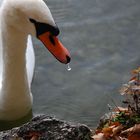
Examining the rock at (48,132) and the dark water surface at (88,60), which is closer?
the rock at (48,132)

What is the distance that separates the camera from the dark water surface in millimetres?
4887

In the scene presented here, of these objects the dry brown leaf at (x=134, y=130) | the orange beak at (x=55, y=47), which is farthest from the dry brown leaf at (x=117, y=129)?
the orange beak at (x=55, y=47)

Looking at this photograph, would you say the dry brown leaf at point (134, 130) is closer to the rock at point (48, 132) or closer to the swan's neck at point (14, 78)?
the rock at point (48, 132)

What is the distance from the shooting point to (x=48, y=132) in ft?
10.1

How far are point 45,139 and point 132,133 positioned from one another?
0.58 m

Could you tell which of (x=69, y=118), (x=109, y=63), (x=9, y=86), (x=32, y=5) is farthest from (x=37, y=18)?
(x=109, y=63)

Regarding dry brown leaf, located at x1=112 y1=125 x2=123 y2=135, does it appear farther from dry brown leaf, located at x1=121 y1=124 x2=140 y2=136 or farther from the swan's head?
the swan's head

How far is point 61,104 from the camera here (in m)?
4.89

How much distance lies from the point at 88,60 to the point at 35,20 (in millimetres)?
1628

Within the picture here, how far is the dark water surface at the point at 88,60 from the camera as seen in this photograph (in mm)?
4887

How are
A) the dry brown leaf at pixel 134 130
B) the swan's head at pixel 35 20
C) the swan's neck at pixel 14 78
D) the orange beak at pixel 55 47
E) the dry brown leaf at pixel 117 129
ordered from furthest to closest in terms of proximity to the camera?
the swan's neck at pixel 14 78 → the orange beak at pixel 55 47 → the swan's head at pixel 35 20 → the dry brown leaf at pixel 117 129 → the dry brown leaf at pixel 134 130

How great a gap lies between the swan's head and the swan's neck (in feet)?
0.35

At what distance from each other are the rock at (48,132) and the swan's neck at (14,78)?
1067 mm

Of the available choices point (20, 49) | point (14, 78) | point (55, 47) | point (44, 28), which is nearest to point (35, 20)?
point (44, 28)
